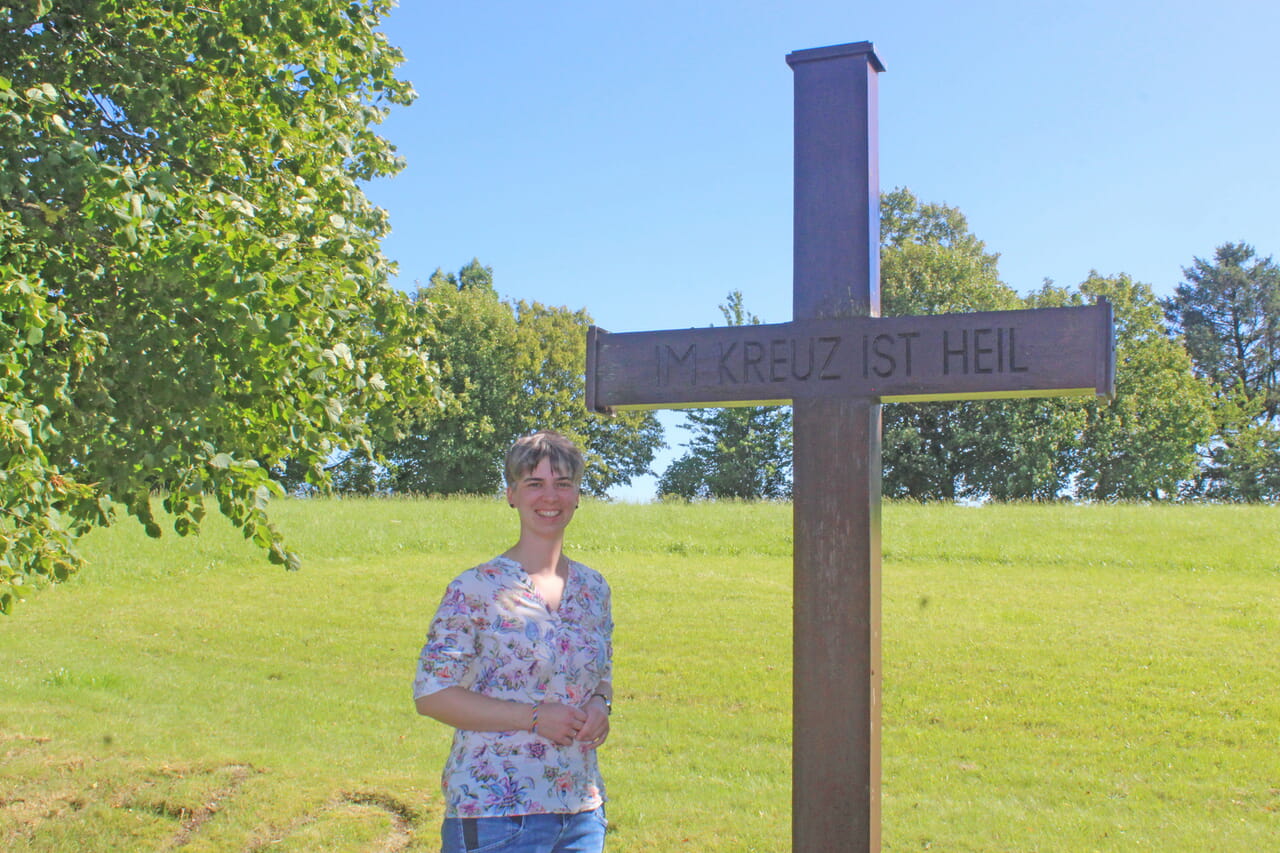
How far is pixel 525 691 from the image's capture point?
122 inches

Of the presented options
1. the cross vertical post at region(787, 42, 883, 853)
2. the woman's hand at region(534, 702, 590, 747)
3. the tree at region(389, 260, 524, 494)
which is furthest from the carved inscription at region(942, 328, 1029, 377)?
the tree at region(389, 260, 524, 494)

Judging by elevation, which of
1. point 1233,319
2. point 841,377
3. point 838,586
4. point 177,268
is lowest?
point 838,586

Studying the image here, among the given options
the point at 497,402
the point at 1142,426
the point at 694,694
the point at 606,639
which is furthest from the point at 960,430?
the point at 606,639

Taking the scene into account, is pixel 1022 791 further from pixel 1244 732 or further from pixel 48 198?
pixel 48 198

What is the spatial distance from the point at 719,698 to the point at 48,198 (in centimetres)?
802

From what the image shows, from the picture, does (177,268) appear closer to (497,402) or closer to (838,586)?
(838,586)

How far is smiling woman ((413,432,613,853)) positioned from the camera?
3.00m

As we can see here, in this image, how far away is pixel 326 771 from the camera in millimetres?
8539

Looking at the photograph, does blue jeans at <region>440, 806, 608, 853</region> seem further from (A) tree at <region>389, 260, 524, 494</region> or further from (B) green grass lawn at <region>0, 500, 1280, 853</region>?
(A) tree at <region>389, 260, 524, 494</region>

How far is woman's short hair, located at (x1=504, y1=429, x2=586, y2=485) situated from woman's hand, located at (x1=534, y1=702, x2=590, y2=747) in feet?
2.35

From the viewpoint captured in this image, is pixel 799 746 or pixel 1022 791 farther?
pixel 1022 791

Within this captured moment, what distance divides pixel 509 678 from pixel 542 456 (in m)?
0.69

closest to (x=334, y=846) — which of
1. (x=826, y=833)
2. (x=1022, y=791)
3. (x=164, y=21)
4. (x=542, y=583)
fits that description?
(x=826, y=833)

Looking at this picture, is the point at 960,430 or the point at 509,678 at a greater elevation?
the point at 960,430
